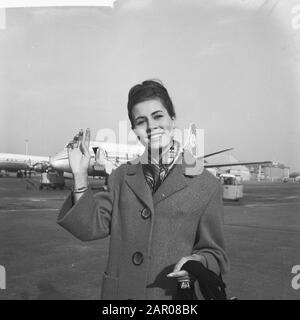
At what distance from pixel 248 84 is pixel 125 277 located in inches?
76.6

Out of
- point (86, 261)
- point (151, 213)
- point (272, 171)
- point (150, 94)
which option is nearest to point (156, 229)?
point (151, 213)

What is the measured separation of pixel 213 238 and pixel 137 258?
348 millimetres

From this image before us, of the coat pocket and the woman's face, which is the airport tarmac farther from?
the woman's face

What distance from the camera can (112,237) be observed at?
1.79 m

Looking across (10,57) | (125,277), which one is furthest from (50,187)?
(125,277)

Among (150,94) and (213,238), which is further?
(150,94)

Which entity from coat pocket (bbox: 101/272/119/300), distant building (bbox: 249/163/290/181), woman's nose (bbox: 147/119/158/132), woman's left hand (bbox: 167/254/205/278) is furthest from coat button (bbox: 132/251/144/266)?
distant building (bbox: 249/163/290/181)

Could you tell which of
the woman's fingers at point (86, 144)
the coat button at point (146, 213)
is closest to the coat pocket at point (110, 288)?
the coat button at point (146, 213)

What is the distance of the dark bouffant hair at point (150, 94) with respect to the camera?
181 centimetres

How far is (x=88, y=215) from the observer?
67.6 inches

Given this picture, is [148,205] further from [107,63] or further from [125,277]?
[107,63]

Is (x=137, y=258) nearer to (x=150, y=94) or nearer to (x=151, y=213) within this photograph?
(x=151, y=213)

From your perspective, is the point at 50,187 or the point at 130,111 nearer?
the point at 130,111
